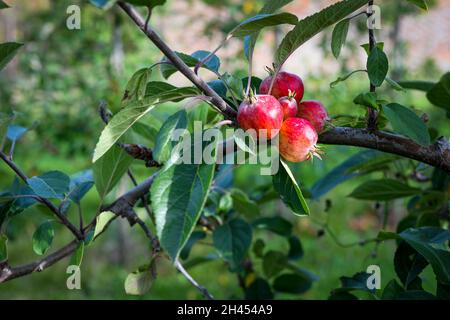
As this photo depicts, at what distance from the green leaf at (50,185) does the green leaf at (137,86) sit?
18 cm

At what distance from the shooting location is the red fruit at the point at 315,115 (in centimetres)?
71

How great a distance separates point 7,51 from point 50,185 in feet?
0.66

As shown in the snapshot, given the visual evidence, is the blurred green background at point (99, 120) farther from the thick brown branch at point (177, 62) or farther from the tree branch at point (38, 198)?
the thick brown branch at point (177, 62)

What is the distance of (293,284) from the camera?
1.33 m

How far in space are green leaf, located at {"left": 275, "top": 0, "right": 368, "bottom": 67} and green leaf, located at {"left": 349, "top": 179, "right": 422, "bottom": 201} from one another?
1.44 feet

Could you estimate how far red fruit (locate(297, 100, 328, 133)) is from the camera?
71 cm

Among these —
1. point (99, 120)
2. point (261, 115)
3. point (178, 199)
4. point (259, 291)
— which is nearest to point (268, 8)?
point (261, 115)

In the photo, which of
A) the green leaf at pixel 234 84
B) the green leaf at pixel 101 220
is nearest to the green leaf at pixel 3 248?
the green leaf at pixel 101 220

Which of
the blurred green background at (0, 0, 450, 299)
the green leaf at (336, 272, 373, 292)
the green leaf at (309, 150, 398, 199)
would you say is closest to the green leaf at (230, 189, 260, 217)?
the green leaf at (309, 150, 398, 199)

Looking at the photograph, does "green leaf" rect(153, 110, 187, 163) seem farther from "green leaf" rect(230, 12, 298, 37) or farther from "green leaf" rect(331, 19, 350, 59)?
"green leaf" rect(331, 19, 350, 59)

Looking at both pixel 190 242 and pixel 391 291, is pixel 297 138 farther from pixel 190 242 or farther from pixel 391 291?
pixel 190 242

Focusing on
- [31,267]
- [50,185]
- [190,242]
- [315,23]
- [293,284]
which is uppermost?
[315,23]
